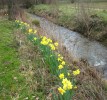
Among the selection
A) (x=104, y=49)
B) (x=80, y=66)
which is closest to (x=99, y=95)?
(x=80, y=66)

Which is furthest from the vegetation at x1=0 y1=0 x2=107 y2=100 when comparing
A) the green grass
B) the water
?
the water

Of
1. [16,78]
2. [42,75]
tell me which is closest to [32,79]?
[42,75]

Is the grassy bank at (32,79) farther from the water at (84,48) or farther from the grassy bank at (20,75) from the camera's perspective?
the water at (84,48)

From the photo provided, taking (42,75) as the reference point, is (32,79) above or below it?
below

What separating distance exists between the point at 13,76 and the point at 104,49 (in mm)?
7211

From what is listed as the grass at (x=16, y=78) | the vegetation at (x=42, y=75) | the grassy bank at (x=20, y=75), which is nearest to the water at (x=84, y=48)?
the vegetation at (x=42, y=75)

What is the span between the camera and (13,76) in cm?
594

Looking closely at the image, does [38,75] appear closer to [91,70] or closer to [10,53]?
[91,70]

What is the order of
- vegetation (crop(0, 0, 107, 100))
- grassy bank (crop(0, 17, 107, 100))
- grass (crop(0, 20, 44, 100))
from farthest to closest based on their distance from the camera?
grass (crop(0, 20, 44, 100))
grassy bank (crop(0, 17, 107, 100))
vegetation (crop(0, 0, 107, 100))

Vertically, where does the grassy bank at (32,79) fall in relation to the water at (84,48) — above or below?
above

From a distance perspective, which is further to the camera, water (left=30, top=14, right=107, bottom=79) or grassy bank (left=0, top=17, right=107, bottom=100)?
water (left=30, top=14, right=107, bottom=79)

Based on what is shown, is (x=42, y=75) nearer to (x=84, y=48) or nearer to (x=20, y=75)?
(x=20, y=75)

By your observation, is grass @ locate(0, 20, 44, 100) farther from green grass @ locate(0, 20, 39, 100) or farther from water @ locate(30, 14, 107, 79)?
water @ locate(30, 14, 107, 79)

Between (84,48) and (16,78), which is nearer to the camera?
(16,78)
